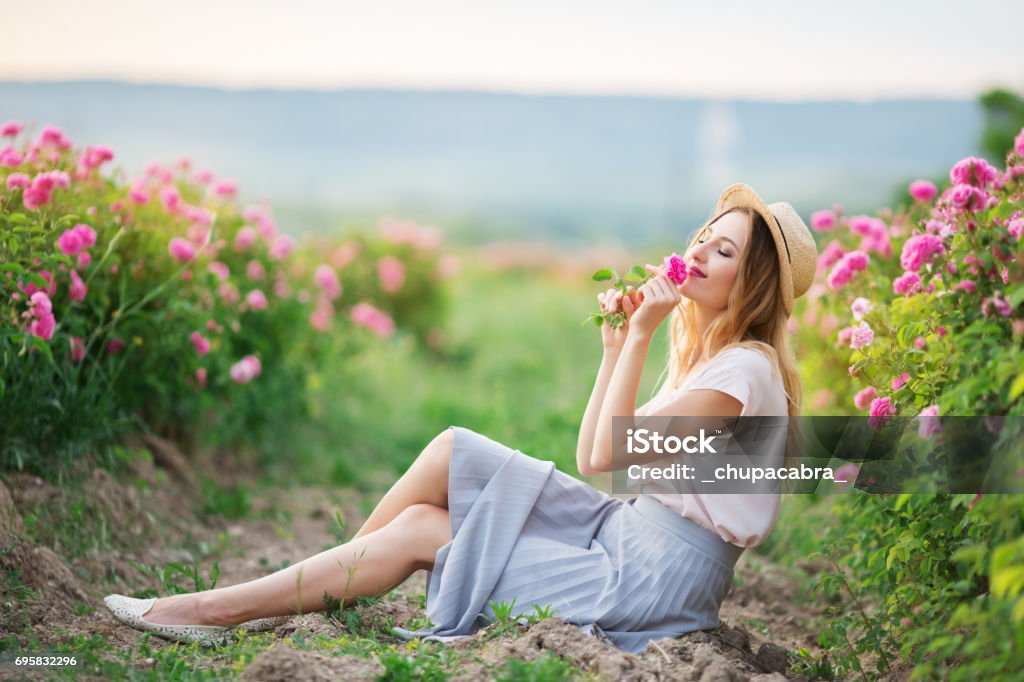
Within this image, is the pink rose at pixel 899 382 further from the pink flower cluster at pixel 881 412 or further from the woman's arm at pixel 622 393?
the woman's arm at pixel 622 393

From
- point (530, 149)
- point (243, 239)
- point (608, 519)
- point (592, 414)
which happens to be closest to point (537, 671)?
point (608, 519)

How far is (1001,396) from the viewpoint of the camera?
1820 millimetres

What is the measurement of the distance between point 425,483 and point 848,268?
144cm

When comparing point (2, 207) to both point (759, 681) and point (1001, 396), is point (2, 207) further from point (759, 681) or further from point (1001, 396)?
point (1001, 396)

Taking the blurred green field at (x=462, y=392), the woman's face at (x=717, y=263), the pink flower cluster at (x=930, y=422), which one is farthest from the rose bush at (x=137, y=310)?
the pink flower cluster at (x=930, y=422)

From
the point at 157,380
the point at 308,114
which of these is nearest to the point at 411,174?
the point at 308,114

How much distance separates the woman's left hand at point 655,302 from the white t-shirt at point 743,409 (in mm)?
164

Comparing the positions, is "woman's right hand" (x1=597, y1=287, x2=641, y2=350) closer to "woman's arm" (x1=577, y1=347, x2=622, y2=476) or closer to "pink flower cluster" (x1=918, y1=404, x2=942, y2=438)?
"woman's arm" (x1=577, y1=347, x2=622, y2=476)

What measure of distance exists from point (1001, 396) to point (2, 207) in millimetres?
2692

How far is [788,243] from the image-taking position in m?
2.42

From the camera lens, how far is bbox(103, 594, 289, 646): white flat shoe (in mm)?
2402

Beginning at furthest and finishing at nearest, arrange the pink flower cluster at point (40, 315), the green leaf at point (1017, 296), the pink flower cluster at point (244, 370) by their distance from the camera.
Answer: the pink flower cluster at point (244, 370), the pink flower cluster at point (40, 315), the green leaf at point (1017, 296)

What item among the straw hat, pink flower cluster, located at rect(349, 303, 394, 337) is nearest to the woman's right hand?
the straw hat

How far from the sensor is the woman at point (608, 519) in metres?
2.32
